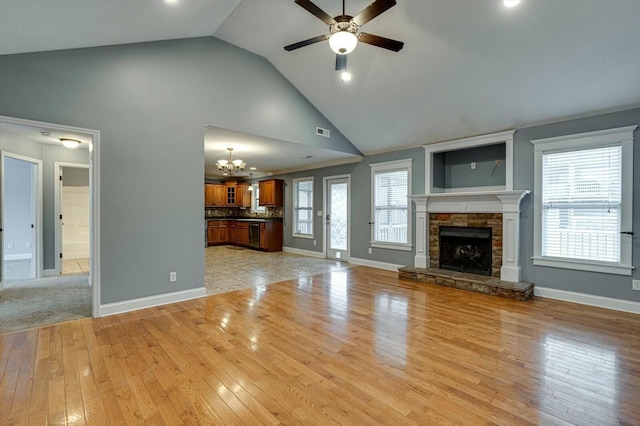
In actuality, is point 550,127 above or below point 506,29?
below

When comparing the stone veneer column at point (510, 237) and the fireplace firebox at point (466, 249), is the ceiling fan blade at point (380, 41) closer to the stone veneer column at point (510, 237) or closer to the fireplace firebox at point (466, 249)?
the stone veneer column at point (510, 237)

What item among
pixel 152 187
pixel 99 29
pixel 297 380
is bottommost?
pixel 297 380

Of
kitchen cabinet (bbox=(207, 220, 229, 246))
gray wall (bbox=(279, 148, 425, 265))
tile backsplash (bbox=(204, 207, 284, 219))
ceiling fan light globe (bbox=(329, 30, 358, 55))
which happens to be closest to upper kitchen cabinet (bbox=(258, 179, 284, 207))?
tile backsplash (bbox=(204, 207, 284, 219))

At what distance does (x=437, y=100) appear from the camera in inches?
186

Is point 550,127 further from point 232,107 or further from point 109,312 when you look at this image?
point 109,312

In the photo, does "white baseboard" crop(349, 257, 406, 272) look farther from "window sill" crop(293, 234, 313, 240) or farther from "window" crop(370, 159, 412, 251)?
"window sill" crop(293, 234, 313, 240)

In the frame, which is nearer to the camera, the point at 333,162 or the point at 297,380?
the point at 297,380

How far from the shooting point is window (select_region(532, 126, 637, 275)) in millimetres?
3846

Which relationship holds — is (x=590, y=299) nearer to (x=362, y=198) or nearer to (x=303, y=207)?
(x=362, y=198)

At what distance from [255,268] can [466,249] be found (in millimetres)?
4212

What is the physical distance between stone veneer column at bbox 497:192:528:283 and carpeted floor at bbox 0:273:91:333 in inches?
229

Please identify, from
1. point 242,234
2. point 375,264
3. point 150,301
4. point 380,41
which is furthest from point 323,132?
point 242,234

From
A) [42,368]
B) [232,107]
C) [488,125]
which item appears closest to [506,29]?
[488,125]

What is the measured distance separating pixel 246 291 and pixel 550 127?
16.9 ft
